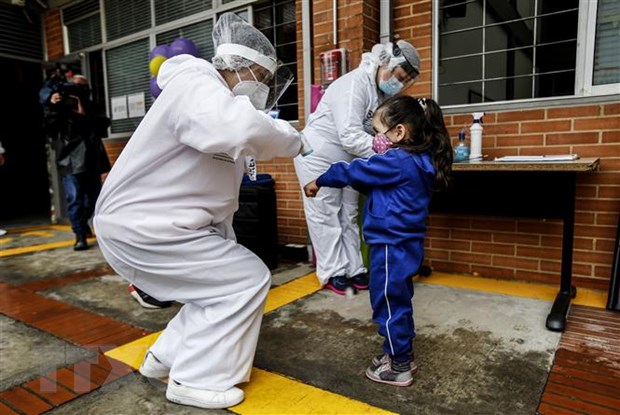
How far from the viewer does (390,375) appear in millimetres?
1896

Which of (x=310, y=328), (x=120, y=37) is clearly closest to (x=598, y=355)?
(x=310, y=328)

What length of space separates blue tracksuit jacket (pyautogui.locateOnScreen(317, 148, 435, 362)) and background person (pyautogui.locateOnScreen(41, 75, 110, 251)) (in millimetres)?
3923

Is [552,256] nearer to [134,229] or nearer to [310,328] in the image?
[310,328]

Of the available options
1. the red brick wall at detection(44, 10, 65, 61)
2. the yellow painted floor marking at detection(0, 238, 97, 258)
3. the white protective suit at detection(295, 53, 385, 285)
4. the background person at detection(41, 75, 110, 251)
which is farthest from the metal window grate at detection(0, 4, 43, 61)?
the white protective suit at detection(295, 53, 385, 285)

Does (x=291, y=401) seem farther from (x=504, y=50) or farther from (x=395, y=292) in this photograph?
(x=504, y=50)

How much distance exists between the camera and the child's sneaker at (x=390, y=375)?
6.16ft

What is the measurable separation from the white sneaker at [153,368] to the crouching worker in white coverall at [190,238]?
0.37 feet

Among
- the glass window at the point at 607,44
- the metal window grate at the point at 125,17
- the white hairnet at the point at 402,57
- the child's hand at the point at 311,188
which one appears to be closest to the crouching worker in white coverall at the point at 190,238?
the child's hand at the point at 311,188

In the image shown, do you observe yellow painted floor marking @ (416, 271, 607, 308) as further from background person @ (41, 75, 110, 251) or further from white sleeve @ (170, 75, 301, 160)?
background person @ (41, 75, 110, 251)

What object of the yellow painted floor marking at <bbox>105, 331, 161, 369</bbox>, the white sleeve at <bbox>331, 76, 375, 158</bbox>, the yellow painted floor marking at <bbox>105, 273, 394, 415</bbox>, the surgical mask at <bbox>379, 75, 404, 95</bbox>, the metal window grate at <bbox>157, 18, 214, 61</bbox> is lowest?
the yellow painted floor marking at <bbox>105, 331, 161, 369</bbox>

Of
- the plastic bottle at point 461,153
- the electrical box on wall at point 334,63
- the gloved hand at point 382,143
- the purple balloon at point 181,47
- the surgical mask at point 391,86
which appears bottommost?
the plastic bottle at point 461,153

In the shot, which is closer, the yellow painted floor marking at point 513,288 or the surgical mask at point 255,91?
the surgical mask at point 255,91

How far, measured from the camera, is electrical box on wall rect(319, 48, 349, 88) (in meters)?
3.62

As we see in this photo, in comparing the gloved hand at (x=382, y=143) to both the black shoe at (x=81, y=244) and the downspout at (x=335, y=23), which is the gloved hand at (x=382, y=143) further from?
the black shoe at (x=81, y=244)
